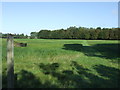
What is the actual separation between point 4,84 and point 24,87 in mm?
755

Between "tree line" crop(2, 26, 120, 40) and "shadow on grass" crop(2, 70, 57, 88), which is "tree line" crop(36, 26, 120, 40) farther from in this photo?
"shadow on grass" crop(2, 70, 57, 88)

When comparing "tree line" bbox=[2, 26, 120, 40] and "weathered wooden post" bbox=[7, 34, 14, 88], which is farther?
"tree line" bbox=[2, 26, 120, 40]

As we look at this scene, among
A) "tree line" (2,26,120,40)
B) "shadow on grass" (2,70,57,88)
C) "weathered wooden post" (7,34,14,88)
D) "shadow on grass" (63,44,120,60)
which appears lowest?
"shadow on grass" (63,44,120,60)

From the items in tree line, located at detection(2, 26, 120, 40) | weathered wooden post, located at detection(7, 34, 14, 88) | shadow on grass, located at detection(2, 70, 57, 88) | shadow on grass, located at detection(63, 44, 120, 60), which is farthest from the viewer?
tree line, located at detection(2, 26, 120, 40)

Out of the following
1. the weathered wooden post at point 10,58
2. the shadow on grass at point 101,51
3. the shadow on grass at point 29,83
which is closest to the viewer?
the weathered wooden post at point 10,58

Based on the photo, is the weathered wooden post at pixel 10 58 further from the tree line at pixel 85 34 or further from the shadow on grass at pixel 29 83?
the tree line at pixel 85 34

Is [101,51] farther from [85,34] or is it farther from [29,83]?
[85,34]

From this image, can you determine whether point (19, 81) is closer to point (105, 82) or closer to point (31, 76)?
point (31, 76)

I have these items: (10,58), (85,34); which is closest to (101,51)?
(10,58)

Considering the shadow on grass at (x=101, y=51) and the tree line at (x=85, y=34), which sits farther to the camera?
the tree line at (x=85, y=34)

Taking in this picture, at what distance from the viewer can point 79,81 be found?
20.2ft

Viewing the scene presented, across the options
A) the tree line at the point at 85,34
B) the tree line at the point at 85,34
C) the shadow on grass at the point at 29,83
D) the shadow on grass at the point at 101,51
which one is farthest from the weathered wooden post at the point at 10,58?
the tree line at the point at 85,34

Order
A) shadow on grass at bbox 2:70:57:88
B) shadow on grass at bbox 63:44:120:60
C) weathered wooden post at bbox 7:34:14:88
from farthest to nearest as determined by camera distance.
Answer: shadow on grass at bbox 63:44:120:60, shadow on grass at bbox 2:70:57:88, weathered wooden post at bbox 7:34:14:88

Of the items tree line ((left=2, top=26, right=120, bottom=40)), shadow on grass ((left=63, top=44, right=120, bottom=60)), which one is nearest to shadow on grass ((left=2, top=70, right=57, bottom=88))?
shadow on grass ((left=63, top=44, right=120, bottom=60))
